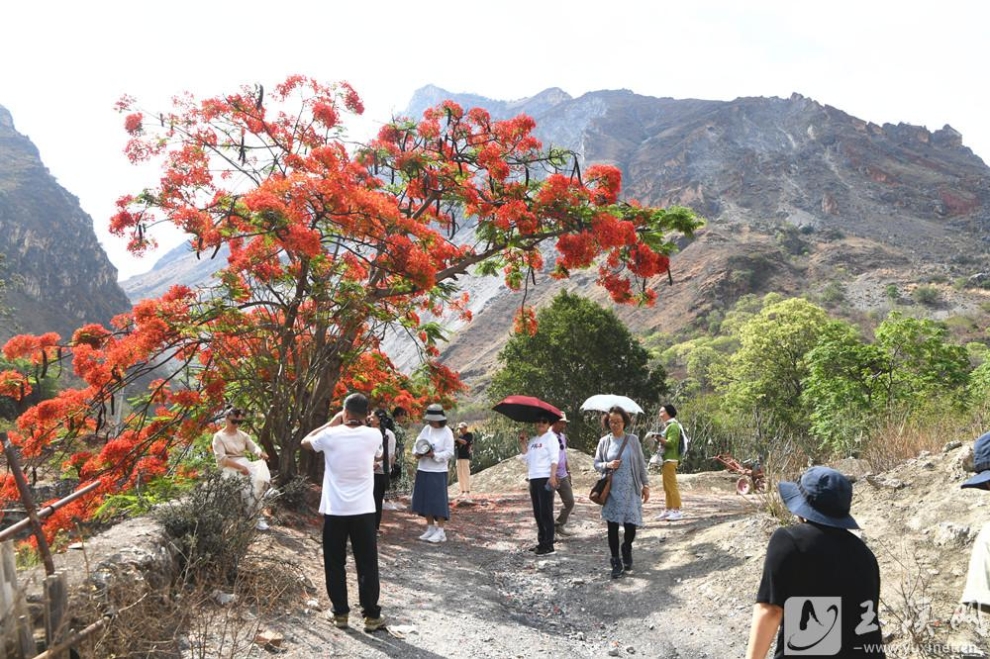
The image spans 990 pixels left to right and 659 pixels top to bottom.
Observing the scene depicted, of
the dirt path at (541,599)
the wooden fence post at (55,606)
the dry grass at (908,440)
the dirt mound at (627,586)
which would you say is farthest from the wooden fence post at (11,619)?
the dry grass at (908,440)

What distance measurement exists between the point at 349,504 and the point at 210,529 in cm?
100

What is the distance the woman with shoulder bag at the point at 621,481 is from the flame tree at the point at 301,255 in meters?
2.85

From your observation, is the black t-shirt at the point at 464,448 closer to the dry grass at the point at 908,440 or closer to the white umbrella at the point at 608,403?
the white umbrella at the point at 608,403

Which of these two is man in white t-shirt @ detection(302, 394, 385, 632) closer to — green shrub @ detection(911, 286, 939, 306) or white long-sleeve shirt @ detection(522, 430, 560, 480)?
white long-sleeve shirt @ detection(522, 430, 560, 480)

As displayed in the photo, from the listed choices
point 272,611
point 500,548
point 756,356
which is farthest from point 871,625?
point 756,356

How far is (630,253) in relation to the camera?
30.7 ft

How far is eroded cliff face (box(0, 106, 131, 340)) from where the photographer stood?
78.7 m

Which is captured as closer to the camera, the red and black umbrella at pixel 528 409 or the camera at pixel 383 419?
the red and black umbrella at pixel 528 409

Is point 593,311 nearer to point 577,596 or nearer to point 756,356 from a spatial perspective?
point 756,356

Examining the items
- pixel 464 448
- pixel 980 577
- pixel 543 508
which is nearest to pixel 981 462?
pixel 980 577

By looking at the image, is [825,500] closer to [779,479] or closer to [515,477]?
[779,479]

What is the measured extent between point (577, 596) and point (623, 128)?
522 feet

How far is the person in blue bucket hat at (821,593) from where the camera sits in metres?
2.38

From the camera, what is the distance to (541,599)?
249 inches
